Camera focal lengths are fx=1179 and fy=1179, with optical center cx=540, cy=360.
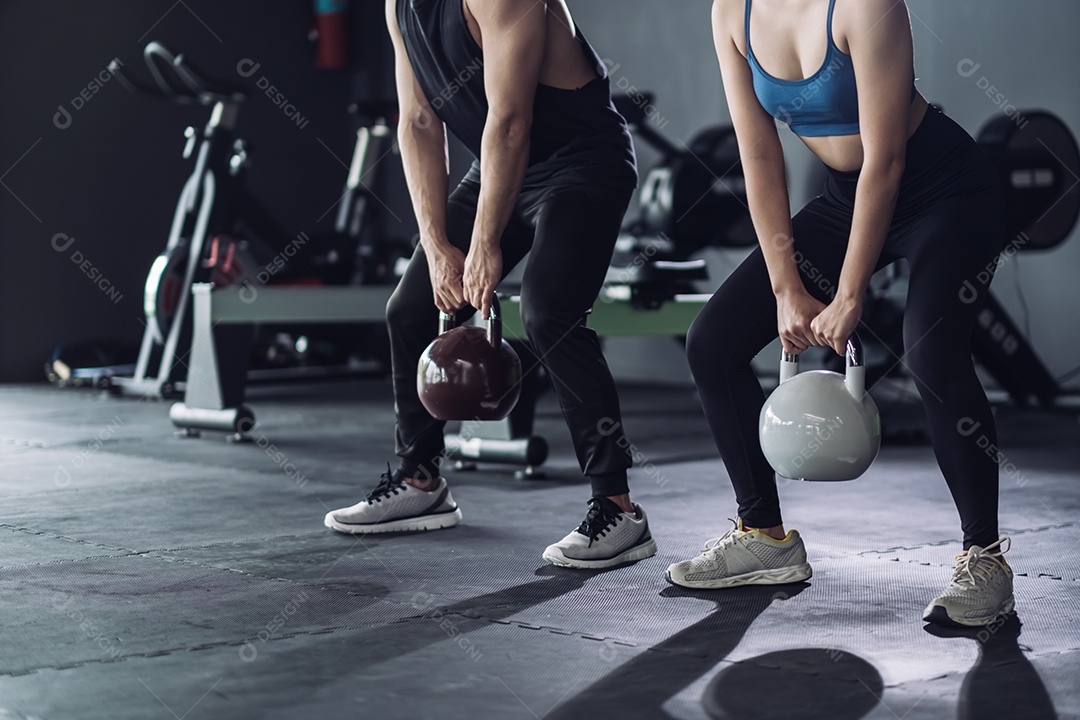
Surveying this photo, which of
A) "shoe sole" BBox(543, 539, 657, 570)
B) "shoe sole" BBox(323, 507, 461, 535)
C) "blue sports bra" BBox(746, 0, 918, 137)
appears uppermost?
"blue sports bra" BBox(746, 0, 918, 137)

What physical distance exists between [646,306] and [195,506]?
64.8 inches

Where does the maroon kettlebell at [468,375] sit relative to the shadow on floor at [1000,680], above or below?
above

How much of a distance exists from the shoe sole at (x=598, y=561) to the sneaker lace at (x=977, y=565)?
0.63m

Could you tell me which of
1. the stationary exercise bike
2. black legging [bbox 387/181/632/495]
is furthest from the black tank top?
the stationary exercise bike

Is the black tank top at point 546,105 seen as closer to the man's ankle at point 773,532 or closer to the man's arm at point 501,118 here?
the man's arm at point 501,118

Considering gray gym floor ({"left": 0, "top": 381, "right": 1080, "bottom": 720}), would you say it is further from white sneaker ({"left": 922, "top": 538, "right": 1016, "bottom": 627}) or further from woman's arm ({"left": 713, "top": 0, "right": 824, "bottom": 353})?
woman's arm ({"left": 713, "top": 0, "right": 824, "bottom": 353})

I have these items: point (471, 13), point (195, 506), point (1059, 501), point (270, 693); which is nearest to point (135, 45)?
point (195, 506)

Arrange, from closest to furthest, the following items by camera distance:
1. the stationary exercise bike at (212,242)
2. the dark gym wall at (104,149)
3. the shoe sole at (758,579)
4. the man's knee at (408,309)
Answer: the shoe sole at (758,579) < the man's knee at (408,309) < the stationary exercise bike at (212,242) < the dark gym wall at (104,149)

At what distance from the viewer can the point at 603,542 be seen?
7.20ft

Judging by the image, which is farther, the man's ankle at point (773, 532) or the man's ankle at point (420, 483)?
the man's ankle at point (420, 483)

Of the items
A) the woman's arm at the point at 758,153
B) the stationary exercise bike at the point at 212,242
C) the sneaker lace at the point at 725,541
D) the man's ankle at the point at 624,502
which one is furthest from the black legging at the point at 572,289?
the stationary exercise bike at the point at 212,242

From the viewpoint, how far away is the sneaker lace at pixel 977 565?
→ 70.1 inches

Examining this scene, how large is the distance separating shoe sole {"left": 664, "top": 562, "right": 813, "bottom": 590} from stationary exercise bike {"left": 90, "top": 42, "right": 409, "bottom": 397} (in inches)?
134

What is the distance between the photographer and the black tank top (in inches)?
88.6
